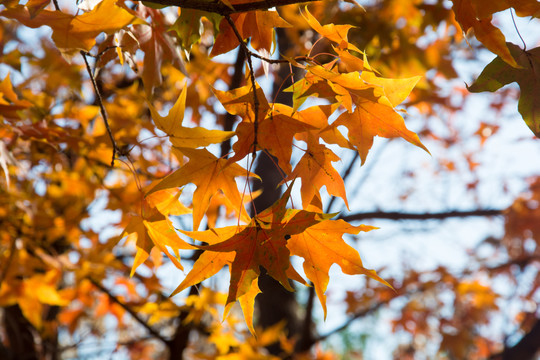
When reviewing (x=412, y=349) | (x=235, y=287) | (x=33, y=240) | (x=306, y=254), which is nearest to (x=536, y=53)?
(x=306, y=254)

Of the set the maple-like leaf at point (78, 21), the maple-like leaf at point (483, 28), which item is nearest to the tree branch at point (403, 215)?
the maple-like leaf at point (483, 28)

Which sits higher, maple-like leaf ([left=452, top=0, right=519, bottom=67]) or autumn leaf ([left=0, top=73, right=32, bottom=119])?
maple-like leaf ([left=452, top=0, right=519, bottom=67])

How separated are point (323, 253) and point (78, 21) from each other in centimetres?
51

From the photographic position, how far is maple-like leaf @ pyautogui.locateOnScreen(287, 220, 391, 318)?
2.09 feet

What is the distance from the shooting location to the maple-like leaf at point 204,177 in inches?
25.6

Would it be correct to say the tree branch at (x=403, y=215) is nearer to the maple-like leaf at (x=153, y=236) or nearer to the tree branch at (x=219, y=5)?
the maple-like leaf at (x=153, y=236)

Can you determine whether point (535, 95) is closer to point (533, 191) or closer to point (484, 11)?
point (484, 11)

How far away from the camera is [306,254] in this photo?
657 millimetres

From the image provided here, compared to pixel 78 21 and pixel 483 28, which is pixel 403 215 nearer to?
pixel 483 28

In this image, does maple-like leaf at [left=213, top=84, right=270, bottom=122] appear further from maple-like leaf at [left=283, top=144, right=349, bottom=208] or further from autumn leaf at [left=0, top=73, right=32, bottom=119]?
autumn leaf at [left=0, top=73, right=32, bottom=119]

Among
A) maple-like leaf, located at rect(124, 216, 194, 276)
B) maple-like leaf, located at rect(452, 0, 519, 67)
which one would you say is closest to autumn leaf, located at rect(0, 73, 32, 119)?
maple-like leaf, located at rect(124, 216, 194, 276)

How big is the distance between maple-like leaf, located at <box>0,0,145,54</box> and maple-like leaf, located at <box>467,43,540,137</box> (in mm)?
519

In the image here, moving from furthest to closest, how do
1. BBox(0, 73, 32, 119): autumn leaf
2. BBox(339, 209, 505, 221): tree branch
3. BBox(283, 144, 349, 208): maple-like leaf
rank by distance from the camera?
BBox(339, 209, 505, 221): tree branch → BBox(0, 73, 32, 119): autumn leaf → BBox(283, 144, 349, 208): maple-like leaf

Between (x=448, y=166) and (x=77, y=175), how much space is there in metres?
3.31
